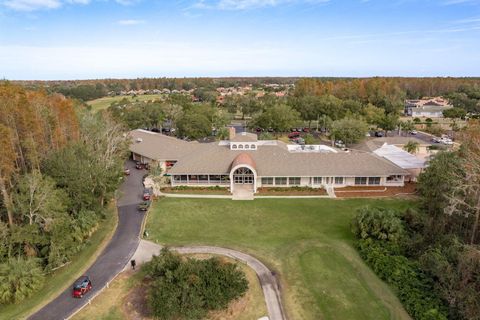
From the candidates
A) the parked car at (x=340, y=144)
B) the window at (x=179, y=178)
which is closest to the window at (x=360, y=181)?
the parked car at (x=340, y=144)

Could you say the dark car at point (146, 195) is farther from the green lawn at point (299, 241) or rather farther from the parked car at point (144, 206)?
the green lawn at point (299, 241)

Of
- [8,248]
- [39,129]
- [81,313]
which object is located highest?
[39,129]

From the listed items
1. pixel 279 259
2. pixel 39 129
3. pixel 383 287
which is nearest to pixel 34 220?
pixel 39 129

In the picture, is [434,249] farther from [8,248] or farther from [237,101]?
[237,101]

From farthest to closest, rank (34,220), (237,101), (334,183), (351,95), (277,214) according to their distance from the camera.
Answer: (237,101) → (351,95) → (334,183) → (277,214) → (34,220)

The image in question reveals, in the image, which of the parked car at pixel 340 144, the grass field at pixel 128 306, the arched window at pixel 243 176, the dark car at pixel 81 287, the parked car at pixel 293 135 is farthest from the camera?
the parked car at pixel 293 135

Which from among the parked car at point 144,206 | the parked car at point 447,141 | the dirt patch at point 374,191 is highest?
the parked car at point 447,141

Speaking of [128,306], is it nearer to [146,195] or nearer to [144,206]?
[144,206]
